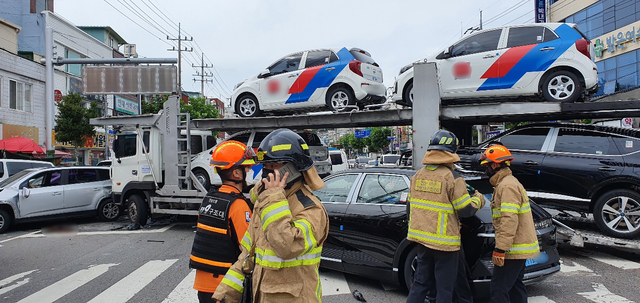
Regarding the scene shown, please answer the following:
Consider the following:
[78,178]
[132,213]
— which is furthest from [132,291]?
[78,178]

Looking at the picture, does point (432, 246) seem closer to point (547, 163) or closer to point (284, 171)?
point (284, 171)

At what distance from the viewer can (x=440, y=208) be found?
3.45 m

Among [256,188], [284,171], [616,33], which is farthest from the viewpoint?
[616,33]

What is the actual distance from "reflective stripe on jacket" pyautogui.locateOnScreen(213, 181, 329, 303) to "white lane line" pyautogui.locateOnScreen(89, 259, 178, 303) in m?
3.46

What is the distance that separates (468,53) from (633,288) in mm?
4321

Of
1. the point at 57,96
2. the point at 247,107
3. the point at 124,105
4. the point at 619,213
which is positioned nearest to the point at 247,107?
the point at 247,107

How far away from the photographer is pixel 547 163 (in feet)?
21.0

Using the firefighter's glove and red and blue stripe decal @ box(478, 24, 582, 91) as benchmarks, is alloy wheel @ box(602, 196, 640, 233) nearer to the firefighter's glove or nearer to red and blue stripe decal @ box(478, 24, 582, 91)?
red and blue stripe decal @ box(478, 24, 582, 91)

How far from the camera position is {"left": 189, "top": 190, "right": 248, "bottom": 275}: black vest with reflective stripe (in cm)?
254

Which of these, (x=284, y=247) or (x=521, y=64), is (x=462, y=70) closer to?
(x=521, y=64)

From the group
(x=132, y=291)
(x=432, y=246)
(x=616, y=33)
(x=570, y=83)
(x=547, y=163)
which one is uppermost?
(x=616, y=33)

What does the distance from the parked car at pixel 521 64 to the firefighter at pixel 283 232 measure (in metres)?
5.69

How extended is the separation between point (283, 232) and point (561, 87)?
631cm

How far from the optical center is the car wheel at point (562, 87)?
20.5 ft
